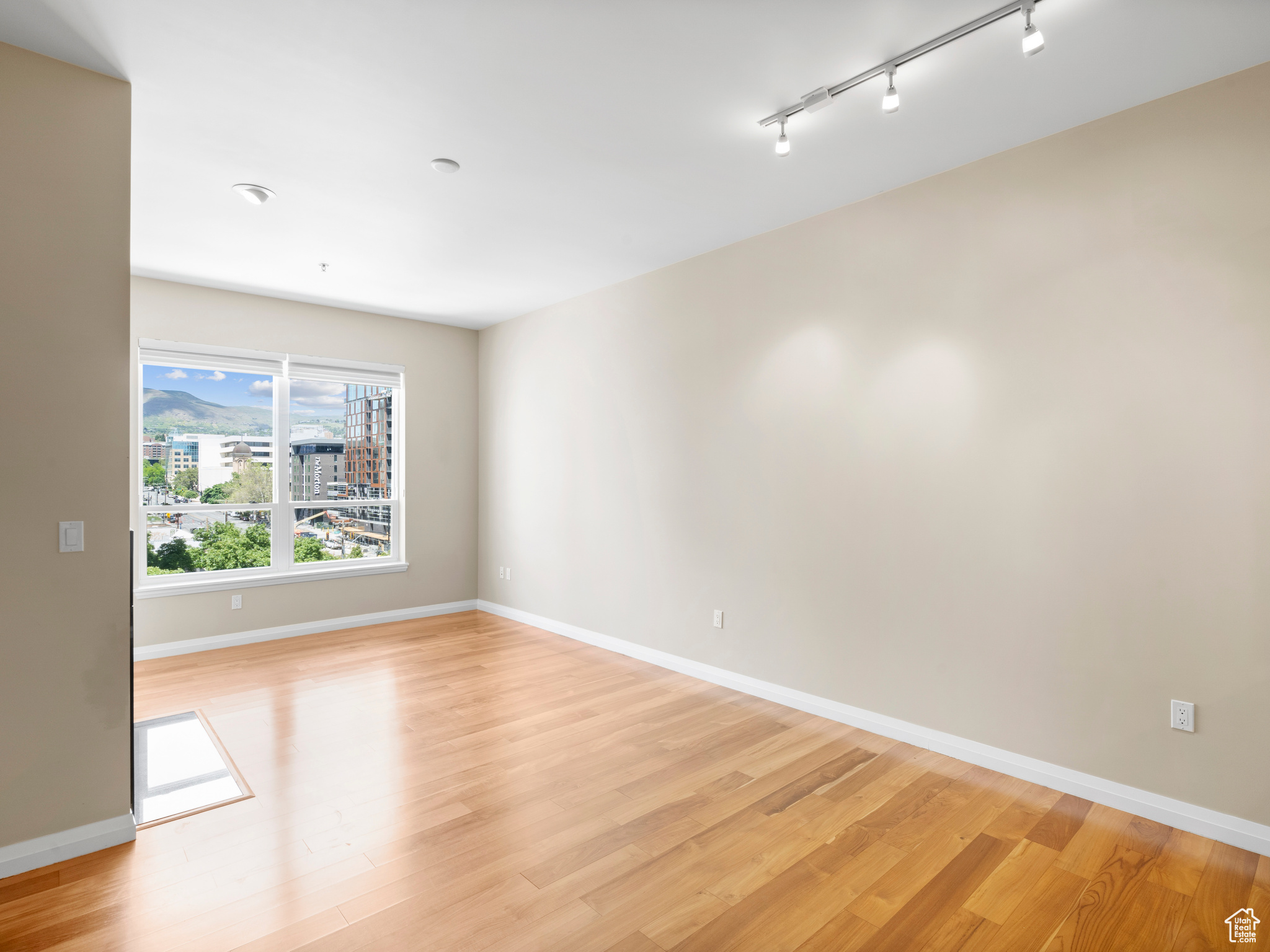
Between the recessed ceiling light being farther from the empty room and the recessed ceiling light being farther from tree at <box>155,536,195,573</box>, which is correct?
tree at <box>155,536,195,573</box>

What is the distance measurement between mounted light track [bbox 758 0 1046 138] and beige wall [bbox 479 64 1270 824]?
0.89 meters

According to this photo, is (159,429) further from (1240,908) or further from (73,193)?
(1240,908)

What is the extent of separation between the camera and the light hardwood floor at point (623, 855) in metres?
1.91

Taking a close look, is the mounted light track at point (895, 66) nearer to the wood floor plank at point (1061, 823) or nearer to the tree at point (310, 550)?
the wood floor plank at point (1061, 823)

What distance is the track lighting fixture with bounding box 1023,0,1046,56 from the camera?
6.52ft

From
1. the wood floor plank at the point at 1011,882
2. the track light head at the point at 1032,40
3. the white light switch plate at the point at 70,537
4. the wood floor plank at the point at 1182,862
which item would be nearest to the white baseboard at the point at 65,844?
the white light switch plate at the point at 70,537

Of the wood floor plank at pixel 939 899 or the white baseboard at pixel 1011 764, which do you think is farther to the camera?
the white baseboard at pixel 1011 764

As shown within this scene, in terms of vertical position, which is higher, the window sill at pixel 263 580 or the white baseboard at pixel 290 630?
the window sill at pixel 263 580

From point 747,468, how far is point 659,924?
8.54ft

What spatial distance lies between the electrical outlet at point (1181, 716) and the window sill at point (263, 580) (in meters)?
5.47

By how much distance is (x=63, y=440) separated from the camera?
7.54 ft

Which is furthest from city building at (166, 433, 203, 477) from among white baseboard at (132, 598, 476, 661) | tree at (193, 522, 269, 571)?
white baseboard at (132, 598, 476, 661)

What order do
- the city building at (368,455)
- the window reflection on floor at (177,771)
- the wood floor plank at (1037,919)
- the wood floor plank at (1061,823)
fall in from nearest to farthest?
the wood floor plank at (1037,919), the wood floor plank at (1061,823), the window reflection on floor at (177,771), the city building at (368,455)

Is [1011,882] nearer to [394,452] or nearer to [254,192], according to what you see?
[254,192]
